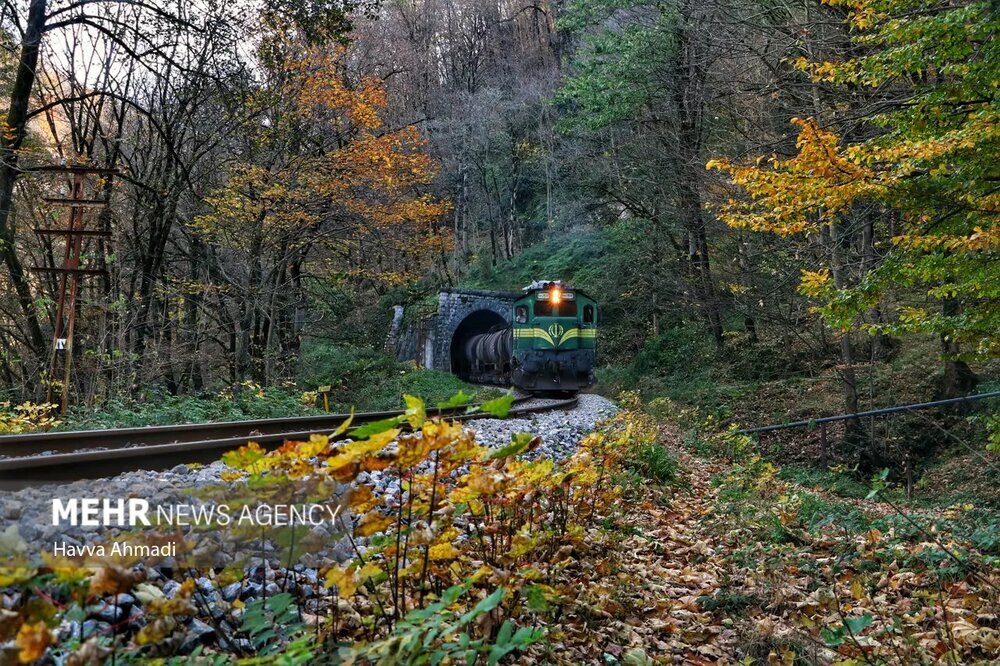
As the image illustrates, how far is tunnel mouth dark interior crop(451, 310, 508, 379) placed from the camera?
2873 cm

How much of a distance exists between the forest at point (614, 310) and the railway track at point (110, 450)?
1229 mm

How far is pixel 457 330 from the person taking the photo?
2891 cm

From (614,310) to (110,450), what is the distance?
2502cm

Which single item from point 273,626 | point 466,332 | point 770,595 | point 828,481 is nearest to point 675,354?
point 466,332

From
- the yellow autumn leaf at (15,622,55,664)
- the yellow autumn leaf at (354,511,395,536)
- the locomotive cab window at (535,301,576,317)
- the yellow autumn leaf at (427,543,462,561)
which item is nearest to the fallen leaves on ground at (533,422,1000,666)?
the yellow autumn leaf at (427,543,462,561)

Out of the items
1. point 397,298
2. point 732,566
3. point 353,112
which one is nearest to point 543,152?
point 397,298

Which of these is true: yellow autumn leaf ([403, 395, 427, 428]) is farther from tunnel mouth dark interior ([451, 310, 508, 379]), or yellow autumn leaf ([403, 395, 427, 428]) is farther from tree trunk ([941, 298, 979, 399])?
tunnel mouth dark interior ([451, 310, 508, 379])

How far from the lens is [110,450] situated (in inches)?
209

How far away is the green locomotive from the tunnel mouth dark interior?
736 centimetres

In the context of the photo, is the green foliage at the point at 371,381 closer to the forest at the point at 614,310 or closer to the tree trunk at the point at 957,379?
the forest at the point at 614,310

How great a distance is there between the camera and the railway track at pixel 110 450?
4.67 m

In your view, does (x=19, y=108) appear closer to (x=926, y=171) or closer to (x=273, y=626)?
(x=273, y=626)

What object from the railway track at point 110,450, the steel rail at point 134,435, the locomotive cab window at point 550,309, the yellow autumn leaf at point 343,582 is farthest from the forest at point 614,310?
the locomotive cab window at point 550,309

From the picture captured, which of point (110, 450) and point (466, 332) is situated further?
point (466, 332)
